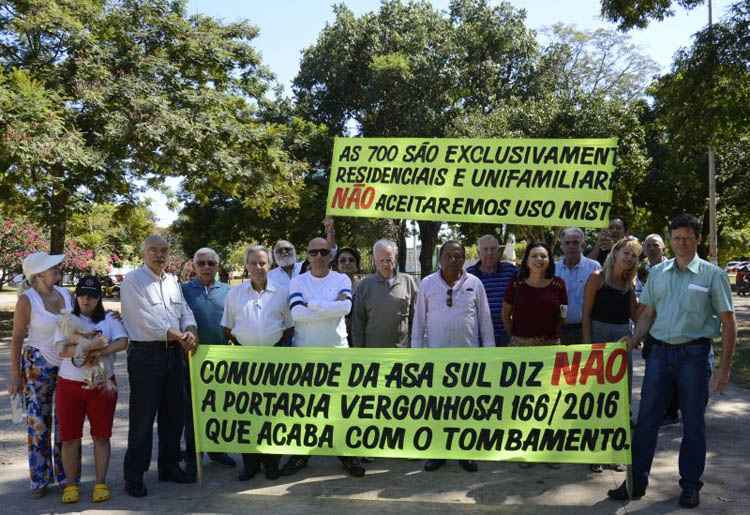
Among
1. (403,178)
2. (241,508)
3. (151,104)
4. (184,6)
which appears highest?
(184,6)

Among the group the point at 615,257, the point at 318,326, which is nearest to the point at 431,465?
the point at 318,326

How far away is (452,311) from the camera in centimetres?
623

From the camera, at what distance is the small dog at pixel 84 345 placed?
530cm

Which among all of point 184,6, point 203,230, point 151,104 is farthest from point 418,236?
point 151,104

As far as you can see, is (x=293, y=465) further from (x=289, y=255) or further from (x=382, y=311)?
(x=289, y=255)

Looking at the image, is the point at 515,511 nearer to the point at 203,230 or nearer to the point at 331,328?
the point at 331,328

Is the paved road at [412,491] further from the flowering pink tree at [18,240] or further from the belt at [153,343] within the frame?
the flowering pink tree at [18,240]

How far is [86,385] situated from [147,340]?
1.74 ft

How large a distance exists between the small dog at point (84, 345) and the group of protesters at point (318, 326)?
0.01 meters

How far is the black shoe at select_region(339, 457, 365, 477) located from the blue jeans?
6.74 ft

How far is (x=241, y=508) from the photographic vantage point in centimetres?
530

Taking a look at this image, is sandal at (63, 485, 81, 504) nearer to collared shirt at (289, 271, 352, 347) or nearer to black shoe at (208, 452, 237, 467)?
black shoe at (208, 452, 237, 467)

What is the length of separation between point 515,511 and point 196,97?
16.3 meters

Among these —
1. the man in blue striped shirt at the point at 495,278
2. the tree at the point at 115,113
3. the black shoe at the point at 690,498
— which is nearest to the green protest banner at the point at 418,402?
the black shoe at the point at 690,498
